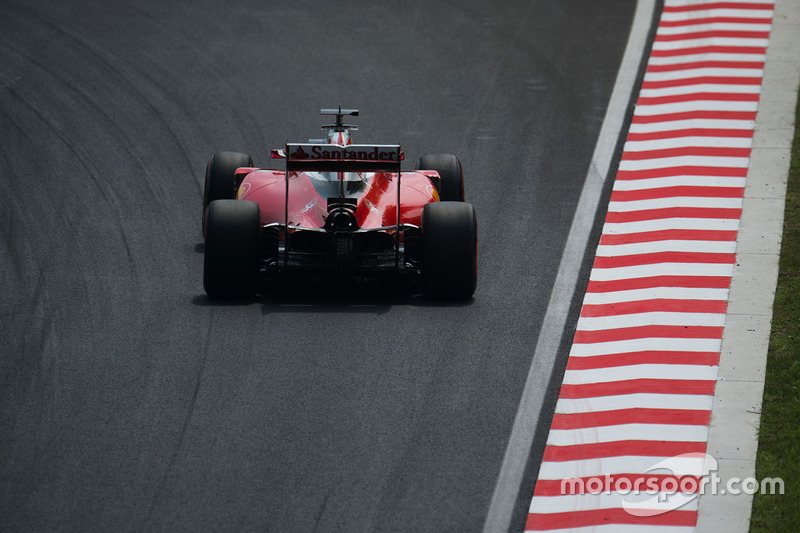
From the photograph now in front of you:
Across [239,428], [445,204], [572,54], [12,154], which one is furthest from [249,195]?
[572,54]

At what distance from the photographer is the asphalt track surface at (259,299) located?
9.88m

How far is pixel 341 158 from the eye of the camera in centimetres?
1332

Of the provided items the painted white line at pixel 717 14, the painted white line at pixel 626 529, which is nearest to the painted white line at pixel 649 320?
the painted white line at pixel 626 529

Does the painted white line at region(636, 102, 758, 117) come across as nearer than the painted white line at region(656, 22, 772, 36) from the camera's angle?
Yes

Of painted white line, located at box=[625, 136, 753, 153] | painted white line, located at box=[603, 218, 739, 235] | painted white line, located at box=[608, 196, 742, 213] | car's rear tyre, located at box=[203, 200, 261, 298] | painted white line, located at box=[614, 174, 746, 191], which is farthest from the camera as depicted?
painted white line, located at box=[625, 136, 753, 153]

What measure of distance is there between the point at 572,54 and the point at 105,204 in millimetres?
9071

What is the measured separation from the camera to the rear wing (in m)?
13.3

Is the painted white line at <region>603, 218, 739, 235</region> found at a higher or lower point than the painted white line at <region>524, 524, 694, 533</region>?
higher

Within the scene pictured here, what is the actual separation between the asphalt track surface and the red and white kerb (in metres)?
0.48

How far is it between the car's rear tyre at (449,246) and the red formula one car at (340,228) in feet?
0.03

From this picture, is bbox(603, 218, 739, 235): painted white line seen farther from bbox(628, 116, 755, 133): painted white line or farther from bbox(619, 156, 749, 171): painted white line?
bbox(628, 116, 755, 133): painted white line

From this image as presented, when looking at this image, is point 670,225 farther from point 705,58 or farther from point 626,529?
point 626,529

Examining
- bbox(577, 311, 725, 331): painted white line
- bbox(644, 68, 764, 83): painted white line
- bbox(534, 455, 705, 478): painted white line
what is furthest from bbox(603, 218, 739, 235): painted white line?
bbox(534, 455, 705, 478): painted white line

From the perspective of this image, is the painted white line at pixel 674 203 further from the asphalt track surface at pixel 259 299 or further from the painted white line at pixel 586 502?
the painted white line at pixel 586 502
